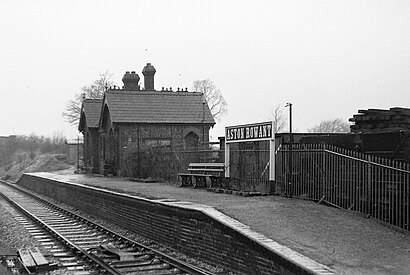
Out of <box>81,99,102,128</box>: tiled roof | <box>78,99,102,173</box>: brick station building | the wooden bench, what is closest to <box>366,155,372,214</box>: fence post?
the wooden bench

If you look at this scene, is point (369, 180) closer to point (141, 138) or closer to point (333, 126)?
point (141, 138)

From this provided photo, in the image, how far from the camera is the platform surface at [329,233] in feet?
28.8

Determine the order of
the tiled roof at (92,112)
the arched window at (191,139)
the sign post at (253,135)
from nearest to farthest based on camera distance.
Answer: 1. the sign post at (253,135)
2. the arched window at (191,139)
3. the tiled roof at (92,112)

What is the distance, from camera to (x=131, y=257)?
1242 cm

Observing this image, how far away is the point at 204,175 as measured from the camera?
799 inches

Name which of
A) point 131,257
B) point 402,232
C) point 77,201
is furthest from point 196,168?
point 402,232

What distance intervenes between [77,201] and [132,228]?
9798 millimetres

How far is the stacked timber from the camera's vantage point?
1576 cm

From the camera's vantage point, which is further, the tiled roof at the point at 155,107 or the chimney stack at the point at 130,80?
the chimney stack at the point at 130,80

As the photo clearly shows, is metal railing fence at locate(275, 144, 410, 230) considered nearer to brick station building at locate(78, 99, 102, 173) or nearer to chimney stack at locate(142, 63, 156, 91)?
brick station building at locate(78, 99, 102, 173)

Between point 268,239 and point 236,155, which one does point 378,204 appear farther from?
point 236,155

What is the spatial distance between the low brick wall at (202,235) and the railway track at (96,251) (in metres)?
0.62

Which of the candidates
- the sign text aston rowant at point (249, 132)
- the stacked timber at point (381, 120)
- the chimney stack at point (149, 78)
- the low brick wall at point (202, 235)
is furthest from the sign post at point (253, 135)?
the chimney stack at point (149, 78)

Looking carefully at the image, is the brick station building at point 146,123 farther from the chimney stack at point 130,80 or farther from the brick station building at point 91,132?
the chimney stack at point 130,80
